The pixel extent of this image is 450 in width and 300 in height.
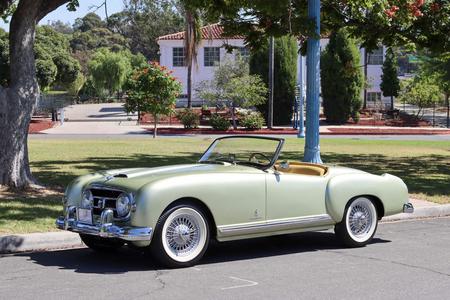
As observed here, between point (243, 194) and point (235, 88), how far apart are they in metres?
35.5

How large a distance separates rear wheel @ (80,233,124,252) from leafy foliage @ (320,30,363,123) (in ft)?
131

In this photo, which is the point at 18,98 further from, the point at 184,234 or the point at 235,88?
the point at 235,88

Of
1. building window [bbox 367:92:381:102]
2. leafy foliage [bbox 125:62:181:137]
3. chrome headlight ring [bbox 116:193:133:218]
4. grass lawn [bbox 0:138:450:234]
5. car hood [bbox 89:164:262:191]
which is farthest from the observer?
building window [bbox 367:92:381:102]

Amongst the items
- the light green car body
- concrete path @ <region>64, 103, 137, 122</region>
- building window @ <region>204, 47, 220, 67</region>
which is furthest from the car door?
building window @ <region>204, 47, 220, 67</region>

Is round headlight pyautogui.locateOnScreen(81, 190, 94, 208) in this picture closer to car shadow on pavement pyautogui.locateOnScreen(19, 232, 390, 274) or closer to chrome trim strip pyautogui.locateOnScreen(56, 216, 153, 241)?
chrome trim strip pyautogui.locateOnScreen(56, 216, 153, 241)

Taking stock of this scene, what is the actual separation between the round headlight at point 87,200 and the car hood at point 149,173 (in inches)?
5.1

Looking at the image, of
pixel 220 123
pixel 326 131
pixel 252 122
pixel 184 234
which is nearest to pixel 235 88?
pixel 252 122

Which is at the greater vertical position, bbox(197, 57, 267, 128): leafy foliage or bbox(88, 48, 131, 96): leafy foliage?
bbox(88, 48, 131, 96): leafy foliage

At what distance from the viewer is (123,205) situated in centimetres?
664

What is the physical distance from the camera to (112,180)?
701cm

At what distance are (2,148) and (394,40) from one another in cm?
1051

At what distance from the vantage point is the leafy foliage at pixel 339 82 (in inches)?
1841

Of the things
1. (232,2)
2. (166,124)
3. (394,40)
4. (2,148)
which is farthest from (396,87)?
(2,148)

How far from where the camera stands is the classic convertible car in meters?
6.66
